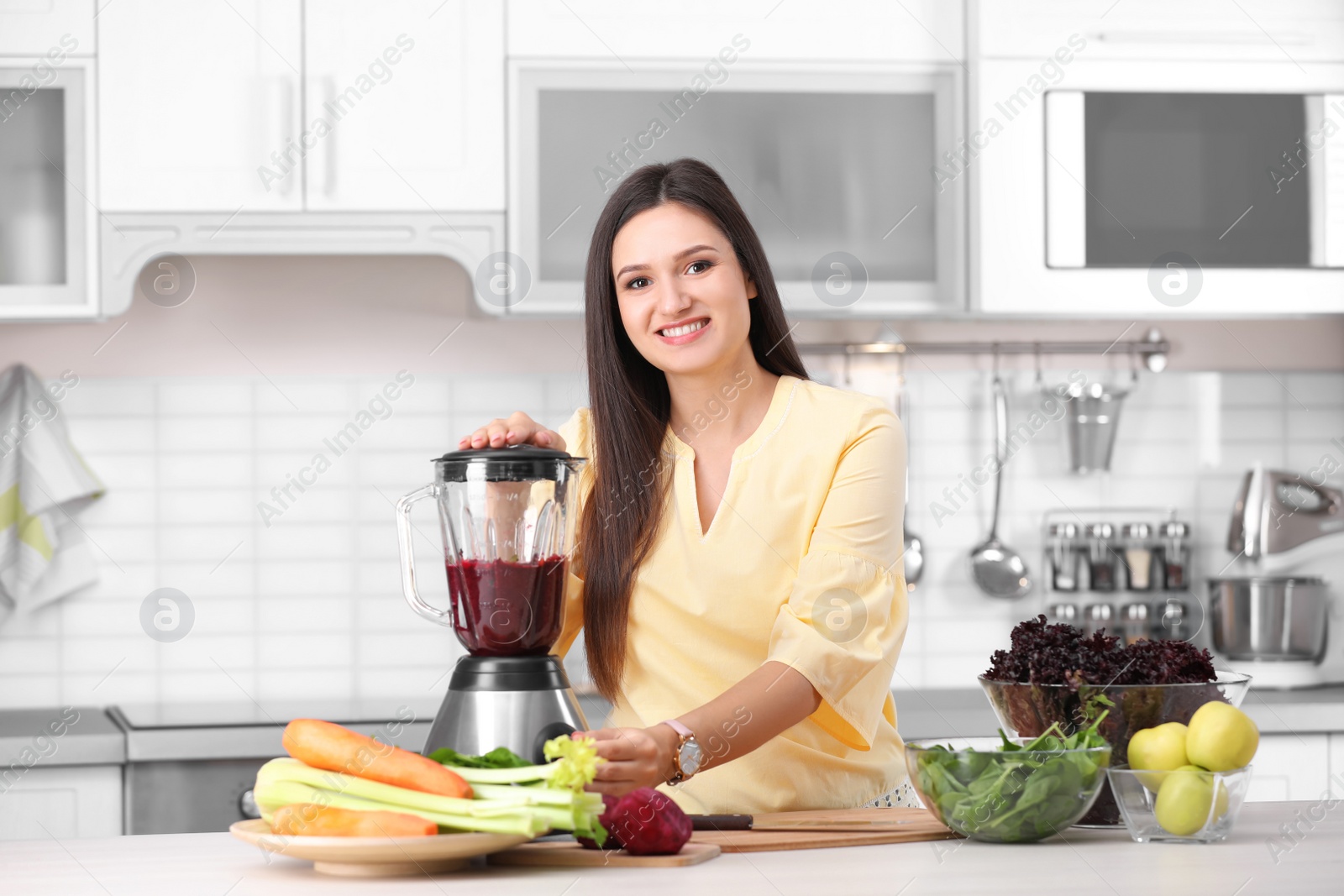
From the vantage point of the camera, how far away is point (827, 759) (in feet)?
4.27

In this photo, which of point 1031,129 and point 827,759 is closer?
point 827,759

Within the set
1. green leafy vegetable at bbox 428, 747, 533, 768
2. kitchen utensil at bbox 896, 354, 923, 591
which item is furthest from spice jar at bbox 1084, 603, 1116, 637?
green leafy vegetable at bbox 428, 747, 533, 768

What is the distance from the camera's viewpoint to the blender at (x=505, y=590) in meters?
1.02

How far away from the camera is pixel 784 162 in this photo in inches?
91.7

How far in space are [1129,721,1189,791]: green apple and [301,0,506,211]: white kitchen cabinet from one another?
1592 mm

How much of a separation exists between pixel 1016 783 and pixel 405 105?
1.72m

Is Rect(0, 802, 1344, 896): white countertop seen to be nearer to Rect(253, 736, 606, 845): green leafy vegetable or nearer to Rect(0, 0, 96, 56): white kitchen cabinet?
Rect(253, 736, 606, 845): green leafy vegetable

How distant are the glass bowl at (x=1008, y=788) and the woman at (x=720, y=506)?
215mm

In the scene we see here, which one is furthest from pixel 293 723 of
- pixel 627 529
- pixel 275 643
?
pixel 275 643

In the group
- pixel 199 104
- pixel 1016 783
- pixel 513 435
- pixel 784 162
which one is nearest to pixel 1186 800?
pixel 1016 783

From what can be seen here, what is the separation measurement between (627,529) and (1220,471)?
171 cm

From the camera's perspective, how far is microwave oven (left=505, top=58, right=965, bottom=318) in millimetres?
2271

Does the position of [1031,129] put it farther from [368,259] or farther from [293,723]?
[293,723]

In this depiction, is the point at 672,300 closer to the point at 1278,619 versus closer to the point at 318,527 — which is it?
the point at 318,527
